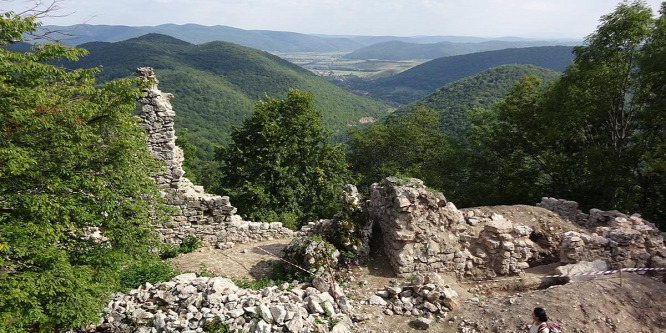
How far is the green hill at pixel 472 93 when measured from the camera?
57.8 m

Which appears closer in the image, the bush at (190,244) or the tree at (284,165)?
the bush at (190,244)

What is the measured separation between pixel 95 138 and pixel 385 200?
7.83 m

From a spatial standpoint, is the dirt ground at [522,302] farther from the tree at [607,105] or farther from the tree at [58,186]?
the tree at [607,105]

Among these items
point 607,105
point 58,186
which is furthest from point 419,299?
point 607,105

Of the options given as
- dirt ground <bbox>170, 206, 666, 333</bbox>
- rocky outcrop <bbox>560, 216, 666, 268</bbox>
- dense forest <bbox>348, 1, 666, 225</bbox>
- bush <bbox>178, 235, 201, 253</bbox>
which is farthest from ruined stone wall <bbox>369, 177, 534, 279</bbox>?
dense forest <bbox>348, 1, 666, 225</bbox>

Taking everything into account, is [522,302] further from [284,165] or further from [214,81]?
[214,81]

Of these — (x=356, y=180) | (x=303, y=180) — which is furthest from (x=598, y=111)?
(x=303, y=180)

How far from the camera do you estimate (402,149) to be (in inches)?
1014

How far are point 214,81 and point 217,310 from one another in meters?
103

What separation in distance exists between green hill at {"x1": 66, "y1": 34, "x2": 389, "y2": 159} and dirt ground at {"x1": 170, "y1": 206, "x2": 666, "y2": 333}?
175ft

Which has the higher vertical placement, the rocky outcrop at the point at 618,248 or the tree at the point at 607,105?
the tree at the point at 607,105

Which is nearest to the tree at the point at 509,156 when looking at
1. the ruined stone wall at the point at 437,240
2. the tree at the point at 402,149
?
the tree at the point at 402,149

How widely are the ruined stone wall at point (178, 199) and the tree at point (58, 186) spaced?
313 centimetres

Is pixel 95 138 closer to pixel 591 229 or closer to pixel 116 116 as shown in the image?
pixel 116 116
